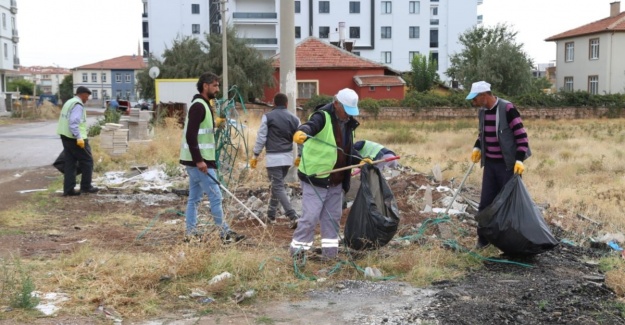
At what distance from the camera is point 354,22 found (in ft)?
243

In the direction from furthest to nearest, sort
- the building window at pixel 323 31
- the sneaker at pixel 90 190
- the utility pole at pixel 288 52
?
1. the building window at pixel 323 31
2. the utility pole at pixel 288 52
3. the sneaker at pixel 90 190

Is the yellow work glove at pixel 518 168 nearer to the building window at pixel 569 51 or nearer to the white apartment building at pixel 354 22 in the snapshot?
the building window at pixel 569 51

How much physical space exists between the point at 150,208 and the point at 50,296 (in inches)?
184

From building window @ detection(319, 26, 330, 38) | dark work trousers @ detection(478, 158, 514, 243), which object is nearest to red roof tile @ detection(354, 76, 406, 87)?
dark work trousers @ detection(478, 158, 514, 243)

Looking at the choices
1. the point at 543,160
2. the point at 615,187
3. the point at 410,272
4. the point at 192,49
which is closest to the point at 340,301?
the point at 410,272

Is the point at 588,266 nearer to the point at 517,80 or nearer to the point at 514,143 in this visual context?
the point at 514,143

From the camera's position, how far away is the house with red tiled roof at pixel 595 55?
4872 centimetres

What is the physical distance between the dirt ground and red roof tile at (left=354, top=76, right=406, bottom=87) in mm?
32150

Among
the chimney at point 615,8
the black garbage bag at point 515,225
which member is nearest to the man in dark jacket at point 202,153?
the black garbage bag at point 515,225

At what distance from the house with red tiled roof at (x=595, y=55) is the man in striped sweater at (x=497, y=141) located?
44.7 meters

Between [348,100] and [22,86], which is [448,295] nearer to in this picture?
[348,100]

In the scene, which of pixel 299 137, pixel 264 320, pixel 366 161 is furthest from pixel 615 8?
pixel 264 320

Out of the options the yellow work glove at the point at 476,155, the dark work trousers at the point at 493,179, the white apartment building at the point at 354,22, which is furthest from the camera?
the white apartment building at the point at 354,22

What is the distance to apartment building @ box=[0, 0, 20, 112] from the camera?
59.6 meters
